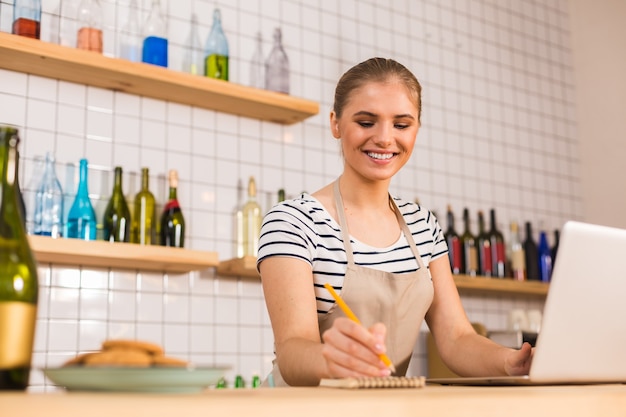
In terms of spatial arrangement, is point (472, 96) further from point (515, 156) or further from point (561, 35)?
point (561, 35)

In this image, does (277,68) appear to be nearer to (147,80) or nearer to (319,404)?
(147,80)

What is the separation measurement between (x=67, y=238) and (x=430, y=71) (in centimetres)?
200

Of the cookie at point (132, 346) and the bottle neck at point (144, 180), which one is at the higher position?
the bottle neck at point (144, 180)

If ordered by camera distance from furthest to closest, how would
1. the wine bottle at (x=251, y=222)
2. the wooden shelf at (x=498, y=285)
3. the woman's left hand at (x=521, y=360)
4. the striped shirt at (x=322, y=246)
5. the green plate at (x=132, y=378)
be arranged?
the wooden shelf at (x=498, y=285) → the wine bottle at (x=251, y=222) → the striped shirt at (x=322, y=246) → the woman's left hand at (x=521, y=360) → the green plate at (x=132, y=378)

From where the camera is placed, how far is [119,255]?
2559mm

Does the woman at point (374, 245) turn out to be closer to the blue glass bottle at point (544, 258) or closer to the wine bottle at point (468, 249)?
the wine bottle at point (468, 249)

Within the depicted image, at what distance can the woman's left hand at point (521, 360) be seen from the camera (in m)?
1.35

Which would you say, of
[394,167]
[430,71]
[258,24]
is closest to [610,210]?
[430,71]

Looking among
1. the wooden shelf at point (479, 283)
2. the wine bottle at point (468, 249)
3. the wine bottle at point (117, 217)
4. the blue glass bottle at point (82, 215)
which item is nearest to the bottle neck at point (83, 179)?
the blue glass bottle at point (82, 215)

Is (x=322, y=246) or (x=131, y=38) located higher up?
(x=131, y=38)

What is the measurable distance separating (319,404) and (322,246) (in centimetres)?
97

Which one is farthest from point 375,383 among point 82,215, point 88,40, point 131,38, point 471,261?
point 471,261

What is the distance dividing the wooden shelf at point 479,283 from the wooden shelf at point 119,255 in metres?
0.11

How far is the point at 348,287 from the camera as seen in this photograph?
165 centimetres
